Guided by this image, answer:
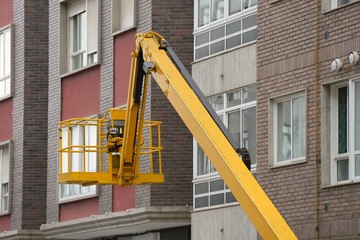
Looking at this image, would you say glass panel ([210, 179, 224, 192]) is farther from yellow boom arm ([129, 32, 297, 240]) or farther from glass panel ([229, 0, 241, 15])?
yellow boom arm ([129, 32, 297, 240])

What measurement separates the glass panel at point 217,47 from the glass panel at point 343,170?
5.68 m

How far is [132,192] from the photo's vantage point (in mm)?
33875

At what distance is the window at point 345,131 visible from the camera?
981 inches

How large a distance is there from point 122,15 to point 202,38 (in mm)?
4139

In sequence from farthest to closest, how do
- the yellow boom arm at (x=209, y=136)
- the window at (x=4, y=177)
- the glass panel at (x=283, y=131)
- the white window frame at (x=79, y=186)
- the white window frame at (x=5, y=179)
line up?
the window at (x=4, y=177)
the white window frame at (x=5, y=179)
the white window frame at (x=79, y=186)
the glass panel at (x=283, y=131)
the yellow boom arm at (x=209, y=136)

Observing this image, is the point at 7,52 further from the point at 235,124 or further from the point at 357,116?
the point at 357,116

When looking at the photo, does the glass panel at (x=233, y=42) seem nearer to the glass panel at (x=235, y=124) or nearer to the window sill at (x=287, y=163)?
the glass panel at (x=235, y=124)

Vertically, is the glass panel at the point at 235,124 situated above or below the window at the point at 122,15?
below

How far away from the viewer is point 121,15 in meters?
35.1

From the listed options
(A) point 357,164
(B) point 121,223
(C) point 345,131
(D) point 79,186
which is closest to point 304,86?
(C) point 345,131

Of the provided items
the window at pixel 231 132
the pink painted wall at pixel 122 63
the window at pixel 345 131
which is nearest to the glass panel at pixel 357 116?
the window at pixel 345 131

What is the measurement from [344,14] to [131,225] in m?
10.3

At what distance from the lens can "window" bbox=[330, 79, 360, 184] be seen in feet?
81.8

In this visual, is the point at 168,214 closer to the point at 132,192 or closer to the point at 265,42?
the point at 132,192
